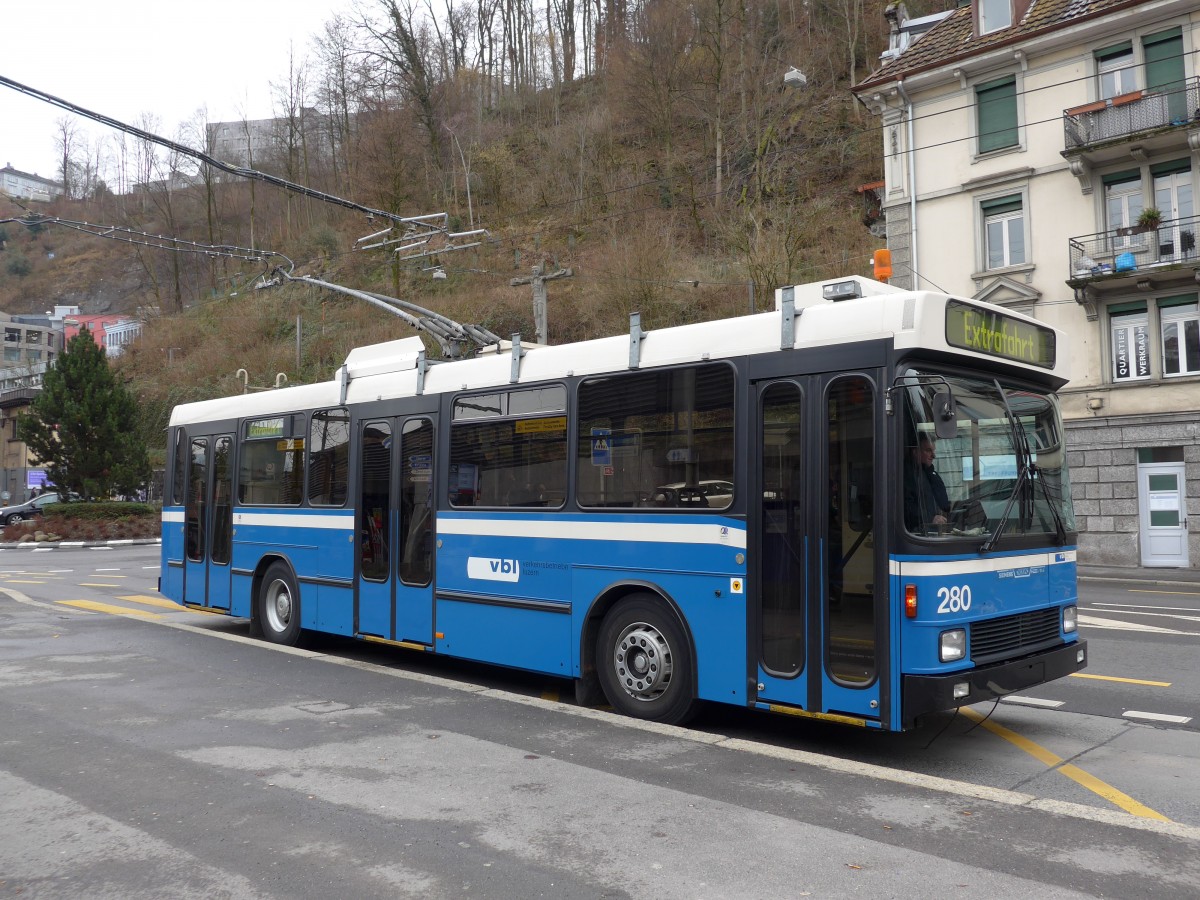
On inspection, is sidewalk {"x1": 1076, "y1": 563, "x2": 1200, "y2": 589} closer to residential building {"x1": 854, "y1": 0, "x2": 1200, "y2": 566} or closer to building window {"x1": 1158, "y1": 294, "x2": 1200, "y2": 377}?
residential building {"x1": 854, "y1": 0, "x2": 1200, "y2": 566}

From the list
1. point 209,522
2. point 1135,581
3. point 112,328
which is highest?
point 112,328

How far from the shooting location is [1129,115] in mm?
23141

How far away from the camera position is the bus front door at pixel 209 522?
12406mm

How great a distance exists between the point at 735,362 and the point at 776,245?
78.7 feet

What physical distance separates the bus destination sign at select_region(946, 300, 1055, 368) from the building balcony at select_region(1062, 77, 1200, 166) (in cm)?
1895

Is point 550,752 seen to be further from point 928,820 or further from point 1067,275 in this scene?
point 1067,275

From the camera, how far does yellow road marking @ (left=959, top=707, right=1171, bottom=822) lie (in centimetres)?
528

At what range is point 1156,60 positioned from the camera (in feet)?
75.9

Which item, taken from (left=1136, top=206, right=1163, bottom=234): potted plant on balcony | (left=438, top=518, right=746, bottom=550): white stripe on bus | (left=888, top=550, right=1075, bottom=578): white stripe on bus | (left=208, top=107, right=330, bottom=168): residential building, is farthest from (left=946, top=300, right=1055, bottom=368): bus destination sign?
(left=208, top=107, right=330, bottom=168): residential building

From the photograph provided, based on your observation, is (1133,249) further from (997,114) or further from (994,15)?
(994,15)

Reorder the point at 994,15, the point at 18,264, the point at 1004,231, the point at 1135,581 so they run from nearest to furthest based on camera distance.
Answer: the point at 1135,581
the point at 1004,231
the point at 994,15
the point at 18,264

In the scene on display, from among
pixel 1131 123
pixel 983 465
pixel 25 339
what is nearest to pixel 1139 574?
pixel 1131 123

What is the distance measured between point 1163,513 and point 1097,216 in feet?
23.6

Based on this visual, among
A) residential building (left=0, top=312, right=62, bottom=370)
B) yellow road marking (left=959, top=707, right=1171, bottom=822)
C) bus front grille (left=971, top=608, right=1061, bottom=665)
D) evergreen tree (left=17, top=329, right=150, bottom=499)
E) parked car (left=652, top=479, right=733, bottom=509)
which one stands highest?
residential building (left=0, top=312, right=62, bottom=370)
